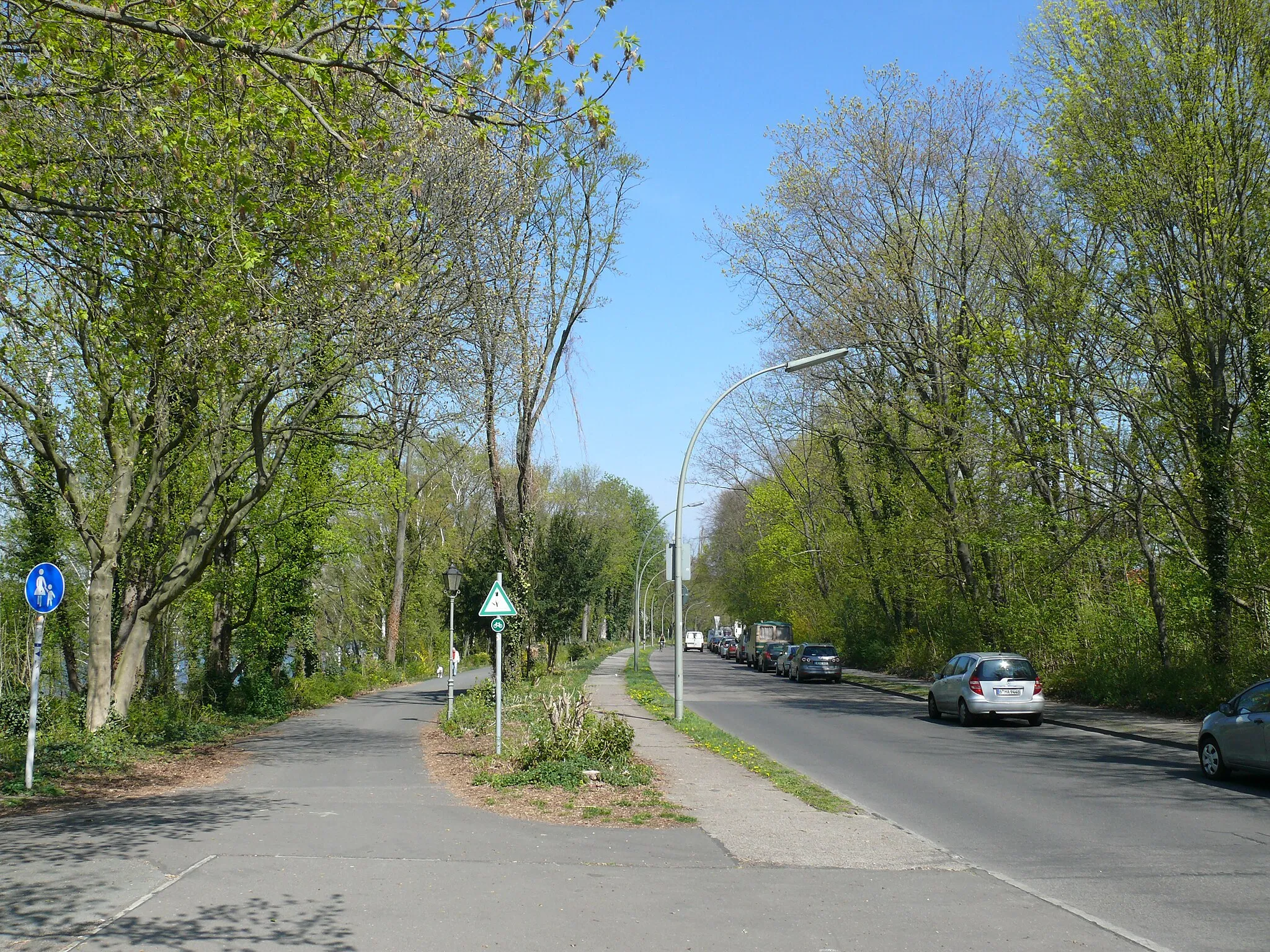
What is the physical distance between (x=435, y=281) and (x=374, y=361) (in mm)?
1570

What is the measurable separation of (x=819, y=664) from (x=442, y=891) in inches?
1345

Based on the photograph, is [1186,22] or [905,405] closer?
[1186,22]

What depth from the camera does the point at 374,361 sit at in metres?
15.3

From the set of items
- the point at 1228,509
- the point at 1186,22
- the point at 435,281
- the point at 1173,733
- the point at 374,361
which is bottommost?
the point at 1173,733

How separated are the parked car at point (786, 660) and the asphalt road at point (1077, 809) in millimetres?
21499

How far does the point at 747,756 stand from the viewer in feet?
53.0

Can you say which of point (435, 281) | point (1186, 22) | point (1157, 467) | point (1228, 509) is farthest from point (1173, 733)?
point (435, 281)

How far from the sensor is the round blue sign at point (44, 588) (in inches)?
484

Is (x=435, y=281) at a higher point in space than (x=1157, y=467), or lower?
higher

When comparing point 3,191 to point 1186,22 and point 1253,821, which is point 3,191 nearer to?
point 1253,821

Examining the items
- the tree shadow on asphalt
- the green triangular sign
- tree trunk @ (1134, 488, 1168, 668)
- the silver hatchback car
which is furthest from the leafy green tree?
the tree shadow on asphalt

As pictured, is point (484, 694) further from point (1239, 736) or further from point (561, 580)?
point (1239, 736)

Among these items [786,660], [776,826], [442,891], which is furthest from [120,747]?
[786,660]

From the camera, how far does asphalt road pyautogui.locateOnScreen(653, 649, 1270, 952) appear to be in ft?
24.3
